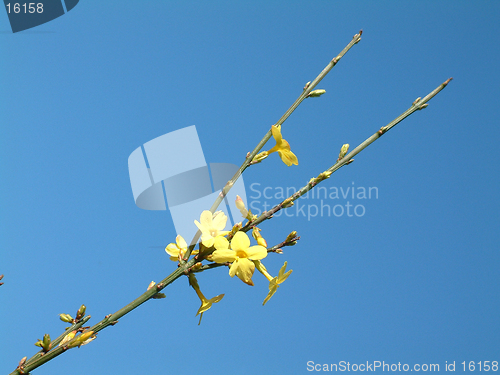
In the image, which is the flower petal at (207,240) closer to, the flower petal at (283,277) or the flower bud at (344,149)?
the flower petal at (283,277)

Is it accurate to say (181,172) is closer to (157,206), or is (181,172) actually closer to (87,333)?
(157,206)

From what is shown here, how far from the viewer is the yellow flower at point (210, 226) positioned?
141cm

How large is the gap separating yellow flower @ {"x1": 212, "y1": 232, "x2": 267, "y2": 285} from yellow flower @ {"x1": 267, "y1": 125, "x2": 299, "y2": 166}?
503 millimetres

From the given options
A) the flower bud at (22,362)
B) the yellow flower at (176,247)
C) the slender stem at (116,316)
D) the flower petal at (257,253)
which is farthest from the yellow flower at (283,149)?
the flower bud at (22,362)

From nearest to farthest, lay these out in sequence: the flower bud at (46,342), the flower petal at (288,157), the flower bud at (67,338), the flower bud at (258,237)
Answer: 1. the flower bud at (46,342)
2. the flower bud at (67,338)
3. the flower bud at (258,237)
4. the flower petal at (288,157)

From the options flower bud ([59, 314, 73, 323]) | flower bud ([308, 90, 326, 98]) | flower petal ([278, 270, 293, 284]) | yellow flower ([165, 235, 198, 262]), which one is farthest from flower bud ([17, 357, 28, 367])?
flower bud ([308, 90, 326, 98])

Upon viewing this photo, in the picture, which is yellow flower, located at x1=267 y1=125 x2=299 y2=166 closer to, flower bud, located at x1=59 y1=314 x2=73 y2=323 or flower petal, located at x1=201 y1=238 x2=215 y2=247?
flower petal, located at x1=201 y1=238 x2=215 y2=247

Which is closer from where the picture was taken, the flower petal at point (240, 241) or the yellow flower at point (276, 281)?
the flower petal at point (240, 241)

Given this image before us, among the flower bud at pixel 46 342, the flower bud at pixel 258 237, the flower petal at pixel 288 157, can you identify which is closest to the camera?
the flower bud at pixel 46 342

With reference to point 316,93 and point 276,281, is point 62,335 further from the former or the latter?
point 316,93

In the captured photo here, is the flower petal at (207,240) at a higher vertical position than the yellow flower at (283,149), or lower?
lower

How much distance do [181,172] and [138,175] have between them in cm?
35

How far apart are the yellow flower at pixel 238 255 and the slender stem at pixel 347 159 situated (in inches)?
4.4

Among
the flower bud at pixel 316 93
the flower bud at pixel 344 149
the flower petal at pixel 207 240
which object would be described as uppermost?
the flower bud at pixel 316 93
